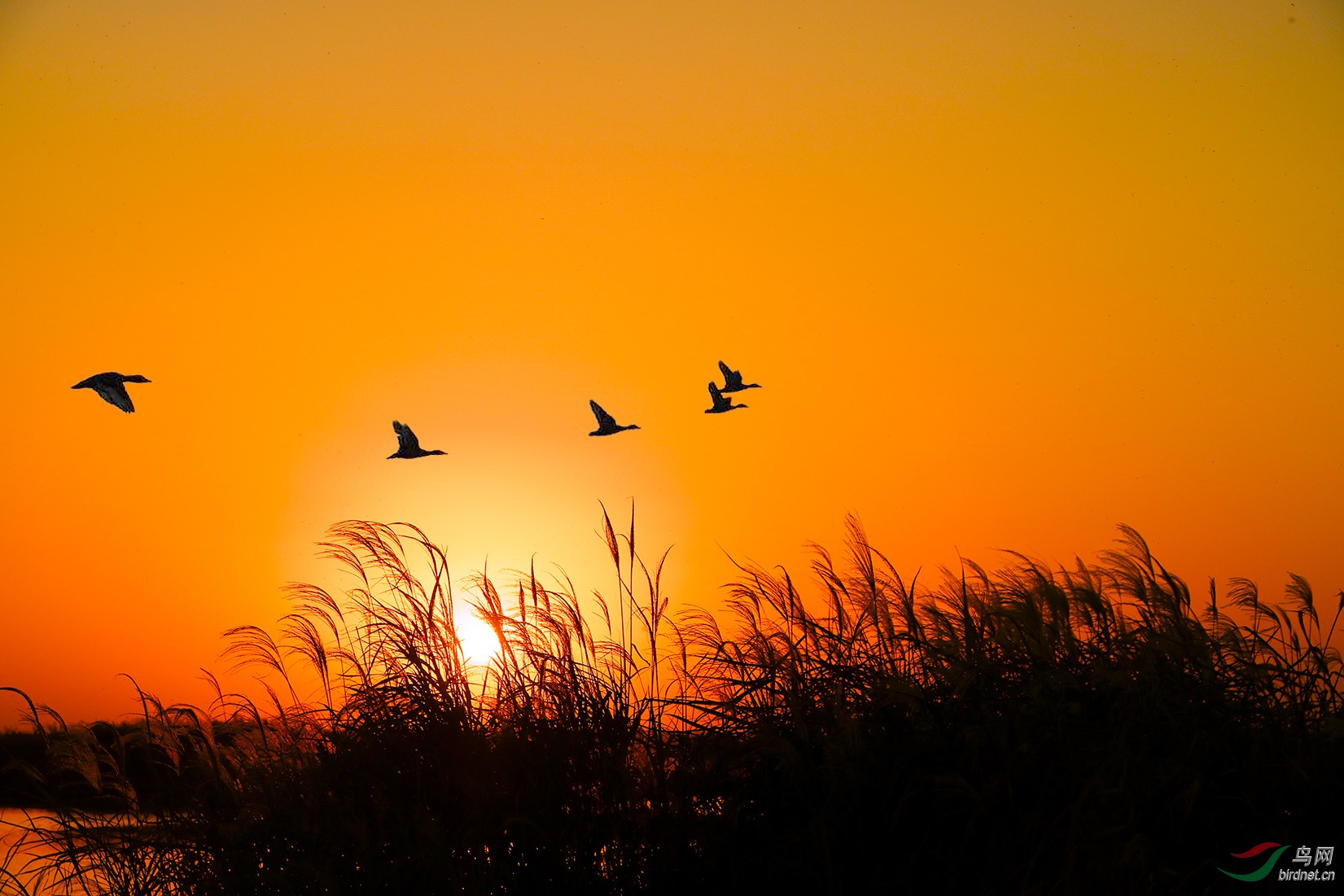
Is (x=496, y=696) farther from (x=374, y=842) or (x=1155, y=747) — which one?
(x=1155, y=747)

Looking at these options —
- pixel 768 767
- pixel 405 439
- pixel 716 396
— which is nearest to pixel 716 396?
pixel 716 396

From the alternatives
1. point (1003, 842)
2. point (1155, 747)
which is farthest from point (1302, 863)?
point (1003, 842)

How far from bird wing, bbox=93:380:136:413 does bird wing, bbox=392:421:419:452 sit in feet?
7.58

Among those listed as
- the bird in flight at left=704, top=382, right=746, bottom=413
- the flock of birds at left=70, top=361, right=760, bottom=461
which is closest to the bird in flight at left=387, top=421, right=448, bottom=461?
the flock of birds at left=70, top=361, right=760, bottom=461

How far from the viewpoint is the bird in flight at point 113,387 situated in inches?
273

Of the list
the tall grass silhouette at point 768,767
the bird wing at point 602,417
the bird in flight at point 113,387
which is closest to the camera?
the tall grass silhouette at point 768,767

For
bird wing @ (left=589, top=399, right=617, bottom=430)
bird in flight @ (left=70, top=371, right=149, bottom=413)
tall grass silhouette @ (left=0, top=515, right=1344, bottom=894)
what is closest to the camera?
tall grass silhouette @ (left=0, top=515, right=1344, bottom=894)

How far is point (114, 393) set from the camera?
23.0 feet

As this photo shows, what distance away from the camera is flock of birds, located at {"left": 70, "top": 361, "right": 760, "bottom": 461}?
6.96 m

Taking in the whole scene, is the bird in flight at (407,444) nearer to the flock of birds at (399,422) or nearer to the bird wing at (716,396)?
the flock of birds at (399,422)

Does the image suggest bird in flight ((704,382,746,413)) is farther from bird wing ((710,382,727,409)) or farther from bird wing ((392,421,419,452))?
bird wing ((392,421,419,452))

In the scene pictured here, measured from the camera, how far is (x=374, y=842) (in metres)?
4.59

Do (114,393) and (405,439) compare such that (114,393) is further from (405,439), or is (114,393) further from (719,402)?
(719,402)

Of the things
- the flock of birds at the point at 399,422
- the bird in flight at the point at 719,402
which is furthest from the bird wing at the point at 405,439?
the bird in flight at the point at 719,402
